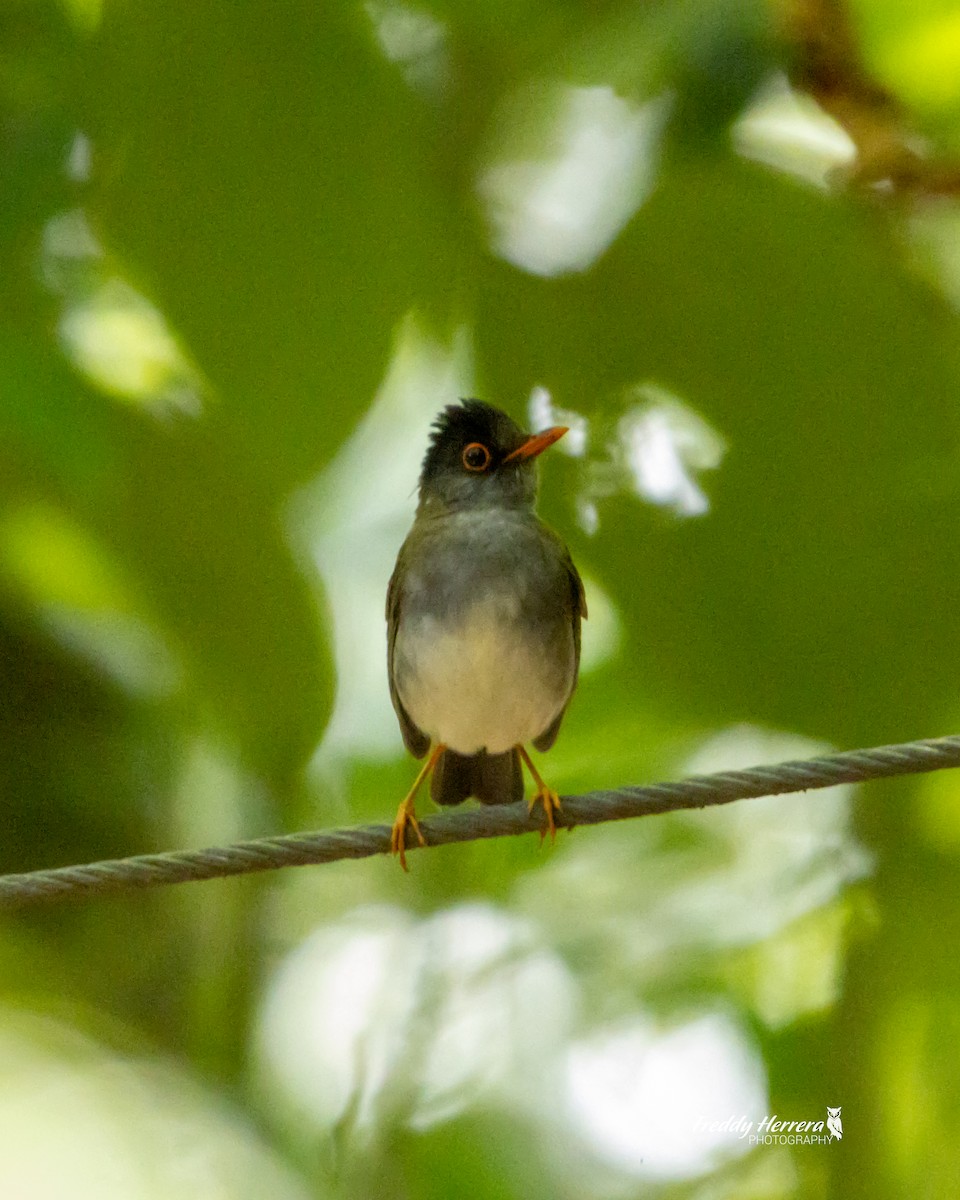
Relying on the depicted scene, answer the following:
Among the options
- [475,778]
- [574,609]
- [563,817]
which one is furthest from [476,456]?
[563,817]

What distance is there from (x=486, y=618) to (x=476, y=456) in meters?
0.62

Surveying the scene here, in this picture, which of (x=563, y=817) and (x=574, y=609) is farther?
(x=574, y=609)

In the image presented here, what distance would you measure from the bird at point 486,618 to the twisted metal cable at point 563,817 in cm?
88

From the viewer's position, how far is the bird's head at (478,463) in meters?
3.86

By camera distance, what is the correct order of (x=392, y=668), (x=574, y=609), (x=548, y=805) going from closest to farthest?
1. (x=548, y=805)
2. (x=574, y=609)
3. (x=392, y=668)

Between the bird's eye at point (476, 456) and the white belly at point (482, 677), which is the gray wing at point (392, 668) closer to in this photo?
the white belly at point (482, 677)

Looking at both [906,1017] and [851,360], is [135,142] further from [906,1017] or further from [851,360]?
[906,1017]

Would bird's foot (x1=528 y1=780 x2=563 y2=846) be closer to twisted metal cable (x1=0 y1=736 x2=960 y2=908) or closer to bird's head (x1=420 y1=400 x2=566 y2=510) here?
twisted metal cable (x1=0 y1=736 x2=960 y2=908)

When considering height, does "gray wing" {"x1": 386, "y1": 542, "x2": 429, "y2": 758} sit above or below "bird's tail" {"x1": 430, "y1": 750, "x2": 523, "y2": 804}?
above

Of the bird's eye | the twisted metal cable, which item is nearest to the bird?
the bird's eye

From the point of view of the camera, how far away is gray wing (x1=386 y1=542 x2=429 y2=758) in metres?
3.85

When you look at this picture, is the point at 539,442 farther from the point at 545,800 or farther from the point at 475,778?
the point at 475,778

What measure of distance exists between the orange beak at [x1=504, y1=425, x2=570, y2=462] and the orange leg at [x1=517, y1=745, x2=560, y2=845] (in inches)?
31.4

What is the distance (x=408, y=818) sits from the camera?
11.0 ft
